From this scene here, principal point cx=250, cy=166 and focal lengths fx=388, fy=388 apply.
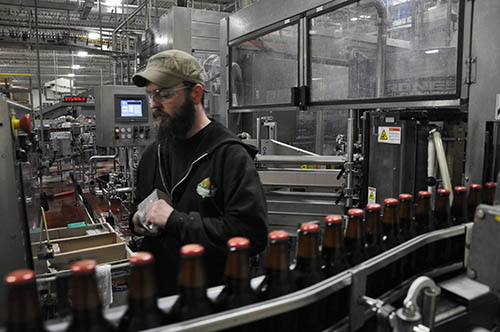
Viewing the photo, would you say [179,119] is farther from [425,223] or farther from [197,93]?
[425,223]

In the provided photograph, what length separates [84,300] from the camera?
23.5 inches

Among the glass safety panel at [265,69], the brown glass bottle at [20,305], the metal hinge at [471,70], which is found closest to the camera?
the brown glass bottle at [20,305]

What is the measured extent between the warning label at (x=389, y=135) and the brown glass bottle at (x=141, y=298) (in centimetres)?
161

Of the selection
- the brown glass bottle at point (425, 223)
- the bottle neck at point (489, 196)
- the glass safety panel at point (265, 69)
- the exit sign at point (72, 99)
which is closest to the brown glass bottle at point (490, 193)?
the bottle neck at point (489, 196)

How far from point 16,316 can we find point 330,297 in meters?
0.59

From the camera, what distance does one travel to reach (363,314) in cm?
86

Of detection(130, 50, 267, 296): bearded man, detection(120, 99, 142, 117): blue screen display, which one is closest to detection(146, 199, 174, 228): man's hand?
detection(130, 50, 267, 296): bearded man

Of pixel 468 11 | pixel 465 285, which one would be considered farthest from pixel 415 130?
pixel 465 285

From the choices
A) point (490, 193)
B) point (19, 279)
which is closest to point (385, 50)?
point (490, 193)

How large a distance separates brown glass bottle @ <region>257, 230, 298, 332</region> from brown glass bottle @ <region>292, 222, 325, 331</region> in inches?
1.1

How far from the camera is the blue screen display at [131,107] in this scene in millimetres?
4557

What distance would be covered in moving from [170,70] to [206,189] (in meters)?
0.45

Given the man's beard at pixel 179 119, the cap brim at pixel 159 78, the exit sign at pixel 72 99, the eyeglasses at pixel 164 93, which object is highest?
the exit sign at pixel 72 99

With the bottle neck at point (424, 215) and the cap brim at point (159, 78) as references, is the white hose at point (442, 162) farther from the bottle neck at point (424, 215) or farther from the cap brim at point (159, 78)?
the cap brim at point (159, 78)
